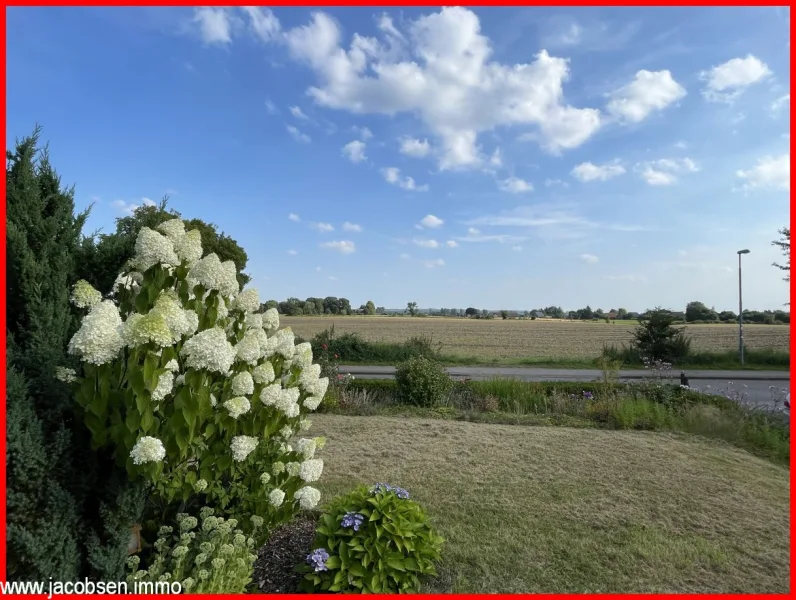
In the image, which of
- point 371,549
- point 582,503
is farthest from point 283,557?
point 582,503

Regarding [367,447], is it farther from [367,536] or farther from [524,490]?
[367,536]

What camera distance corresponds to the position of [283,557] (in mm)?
3465

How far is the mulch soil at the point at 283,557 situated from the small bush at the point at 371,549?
20 cm

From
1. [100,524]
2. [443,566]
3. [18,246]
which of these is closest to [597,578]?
[443,566]

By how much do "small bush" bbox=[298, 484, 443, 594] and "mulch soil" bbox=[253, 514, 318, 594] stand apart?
195mm

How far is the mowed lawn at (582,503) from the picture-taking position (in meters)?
3.51

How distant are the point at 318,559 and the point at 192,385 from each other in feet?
4.76

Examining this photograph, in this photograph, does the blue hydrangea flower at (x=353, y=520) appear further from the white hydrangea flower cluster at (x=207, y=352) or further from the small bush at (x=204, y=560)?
the white hydrangea flower cluster at (x=207, y=352)

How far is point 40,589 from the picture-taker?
8.24ft

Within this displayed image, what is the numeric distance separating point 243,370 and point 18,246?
1601mm

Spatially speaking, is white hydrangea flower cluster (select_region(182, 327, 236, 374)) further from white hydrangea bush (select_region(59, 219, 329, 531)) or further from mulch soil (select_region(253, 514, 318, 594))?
mulch soil (select_region(253, 514, 318, 594))

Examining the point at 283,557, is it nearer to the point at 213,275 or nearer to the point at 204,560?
the point at 204,560

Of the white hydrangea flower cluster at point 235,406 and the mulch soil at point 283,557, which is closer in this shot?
the white hydrangea flower cluster at point 235,406

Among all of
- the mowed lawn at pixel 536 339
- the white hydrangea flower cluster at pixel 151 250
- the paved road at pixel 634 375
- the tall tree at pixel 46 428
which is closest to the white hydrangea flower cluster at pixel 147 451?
the tall tree at pixel 46 428
